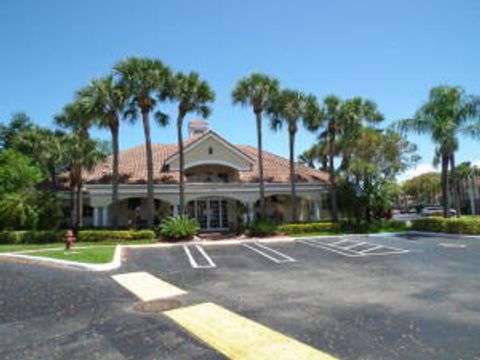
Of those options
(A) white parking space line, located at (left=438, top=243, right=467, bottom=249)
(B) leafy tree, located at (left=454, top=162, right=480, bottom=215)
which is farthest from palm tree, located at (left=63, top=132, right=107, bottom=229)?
(B) leafy tree, located at (left=454, top=162, right=480, bottom=215)

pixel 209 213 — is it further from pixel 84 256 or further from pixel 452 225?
pixel 452 225

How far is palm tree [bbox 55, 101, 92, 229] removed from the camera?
73.7 feet

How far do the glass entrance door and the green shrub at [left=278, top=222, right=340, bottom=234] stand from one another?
5790 mm

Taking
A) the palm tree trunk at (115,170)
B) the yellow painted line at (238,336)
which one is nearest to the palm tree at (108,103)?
the palm tree trunk at (115,170)

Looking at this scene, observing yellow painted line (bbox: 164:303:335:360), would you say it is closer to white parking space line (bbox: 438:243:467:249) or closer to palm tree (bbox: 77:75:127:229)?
white parking space line (bbox: 438:243:467:249)

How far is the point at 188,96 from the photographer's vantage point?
23.7 metres

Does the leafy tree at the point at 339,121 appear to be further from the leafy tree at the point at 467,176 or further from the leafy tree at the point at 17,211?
the leafy tree at the point at 467,176

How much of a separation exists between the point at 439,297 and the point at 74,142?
Answer: 832 inches

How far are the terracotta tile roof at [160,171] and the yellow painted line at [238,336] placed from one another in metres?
19.5

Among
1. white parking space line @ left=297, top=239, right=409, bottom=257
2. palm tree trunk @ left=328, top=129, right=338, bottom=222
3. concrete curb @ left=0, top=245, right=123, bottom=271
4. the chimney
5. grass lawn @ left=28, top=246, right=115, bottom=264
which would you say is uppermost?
the chimney

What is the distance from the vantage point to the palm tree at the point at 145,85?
22.7 metres

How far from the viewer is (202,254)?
16562 mm

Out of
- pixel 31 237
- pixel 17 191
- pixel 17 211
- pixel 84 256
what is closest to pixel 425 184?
pixel 31 237

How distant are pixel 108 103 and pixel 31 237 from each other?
928 centimetres
